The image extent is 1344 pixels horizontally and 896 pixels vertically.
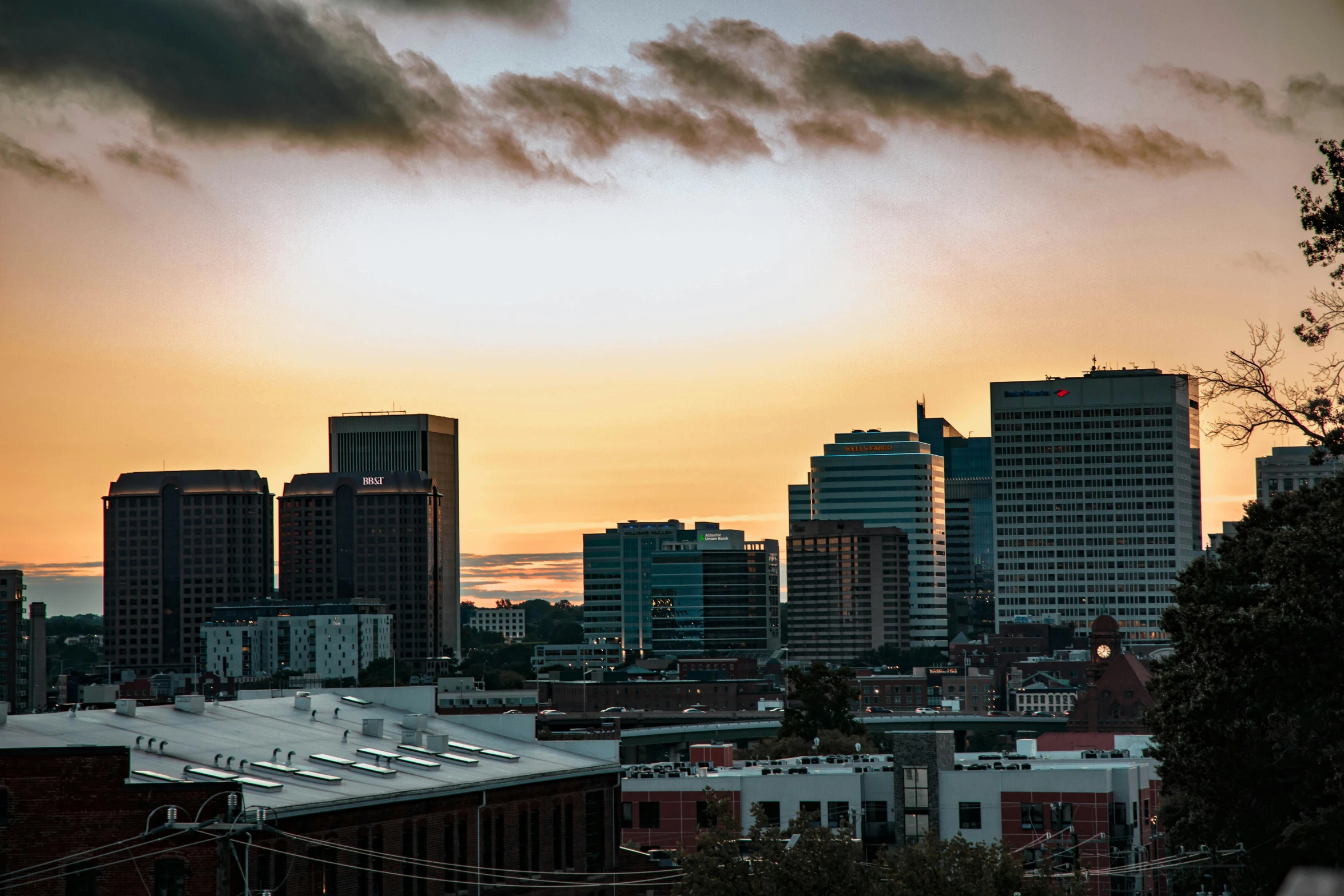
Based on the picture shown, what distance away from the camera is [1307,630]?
48.8 meters

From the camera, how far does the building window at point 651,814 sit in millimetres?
110938

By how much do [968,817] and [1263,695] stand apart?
54.4m

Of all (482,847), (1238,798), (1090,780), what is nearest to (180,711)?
(482,847)

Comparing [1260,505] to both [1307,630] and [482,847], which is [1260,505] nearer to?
[1307,630]

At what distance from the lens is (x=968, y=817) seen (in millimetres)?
103438

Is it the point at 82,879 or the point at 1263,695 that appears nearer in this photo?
the point at 1263,695

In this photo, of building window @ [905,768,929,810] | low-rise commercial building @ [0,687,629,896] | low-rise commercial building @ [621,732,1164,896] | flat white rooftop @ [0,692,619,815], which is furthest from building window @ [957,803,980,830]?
low-rise commercial building @ [0,687,629,896]

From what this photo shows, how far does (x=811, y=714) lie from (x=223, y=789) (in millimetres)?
116917

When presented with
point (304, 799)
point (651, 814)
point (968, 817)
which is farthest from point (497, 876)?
point (651, 814)

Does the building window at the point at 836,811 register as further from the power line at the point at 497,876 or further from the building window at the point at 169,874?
the building window at the point at 169,874

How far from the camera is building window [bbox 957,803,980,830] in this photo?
338ft

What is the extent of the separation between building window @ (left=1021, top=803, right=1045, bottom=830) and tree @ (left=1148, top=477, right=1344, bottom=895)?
46.2 metres

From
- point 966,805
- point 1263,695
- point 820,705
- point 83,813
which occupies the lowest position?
point 966,805

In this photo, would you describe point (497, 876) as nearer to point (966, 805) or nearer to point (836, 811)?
point (836, 811)
